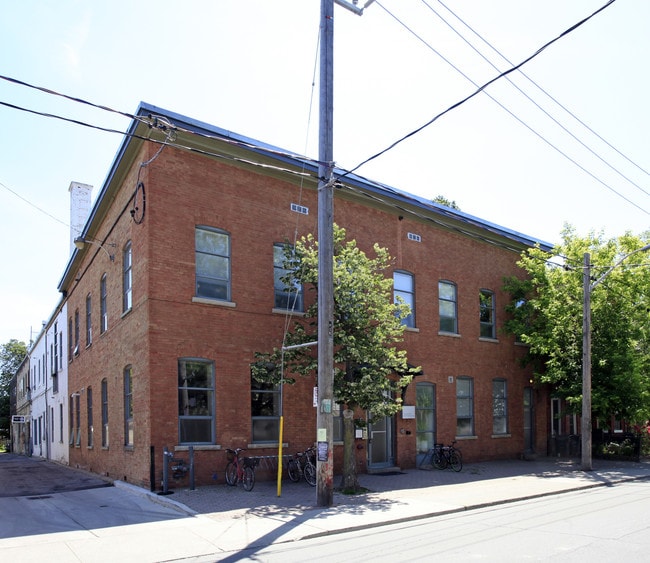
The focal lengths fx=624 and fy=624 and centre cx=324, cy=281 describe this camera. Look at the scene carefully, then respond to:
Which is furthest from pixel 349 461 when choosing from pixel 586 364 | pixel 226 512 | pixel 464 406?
pixel 464 406

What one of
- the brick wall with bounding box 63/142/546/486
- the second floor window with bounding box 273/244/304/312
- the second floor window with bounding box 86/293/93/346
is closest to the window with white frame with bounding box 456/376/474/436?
the brick wall with bounding box 63/142/546/486

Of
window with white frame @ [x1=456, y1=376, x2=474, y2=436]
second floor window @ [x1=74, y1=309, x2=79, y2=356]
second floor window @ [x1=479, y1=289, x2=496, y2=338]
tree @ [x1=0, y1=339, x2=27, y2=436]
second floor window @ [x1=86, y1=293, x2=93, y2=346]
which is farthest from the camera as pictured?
tree @ [x1=0, y1=339, x2=27, y2=436]

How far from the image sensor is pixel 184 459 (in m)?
14.3

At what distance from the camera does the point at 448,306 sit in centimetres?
2205

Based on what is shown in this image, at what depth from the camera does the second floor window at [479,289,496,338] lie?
918 inches

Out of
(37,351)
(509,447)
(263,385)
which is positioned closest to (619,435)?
(509,447)

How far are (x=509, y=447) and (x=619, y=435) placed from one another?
4.32 m

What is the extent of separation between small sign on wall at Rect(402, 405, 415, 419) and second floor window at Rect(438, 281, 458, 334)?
10.7ft

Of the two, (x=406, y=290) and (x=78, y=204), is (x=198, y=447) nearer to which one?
(x=406, y=290)

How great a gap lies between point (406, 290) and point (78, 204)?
620 inches

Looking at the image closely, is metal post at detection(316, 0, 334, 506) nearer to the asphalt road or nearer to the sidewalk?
the sidewalk

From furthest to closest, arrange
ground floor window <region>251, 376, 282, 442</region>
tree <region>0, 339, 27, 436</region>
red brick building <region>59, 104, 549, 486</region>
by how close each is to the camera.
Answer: tree <region>0, 339, 27, 436</region> < ground floor window <region>251, 376, 282, 442</region> < red brick building <region>59, 104, 549, 486</region>

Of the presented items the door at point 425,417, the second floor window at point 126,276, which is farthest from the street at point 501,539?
the second floor window at point 126,276

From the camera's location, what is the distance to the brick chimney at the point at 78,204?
27422 millimetres
